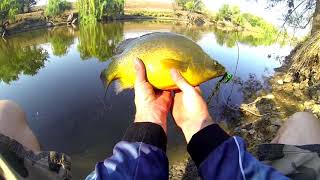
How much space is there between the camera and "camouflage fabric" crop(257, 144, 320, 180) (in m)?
1.78

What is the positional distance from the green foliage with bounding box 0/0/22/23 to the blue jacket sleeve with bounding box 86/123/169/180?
29.9 metres

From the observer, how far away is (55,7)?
3441 centimetres

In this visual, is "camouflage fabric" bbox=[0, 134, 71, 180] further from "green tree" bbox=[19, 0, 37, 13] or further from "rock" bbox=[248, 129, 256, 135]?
"green tree" bbox=[19, 0, 37, 13]

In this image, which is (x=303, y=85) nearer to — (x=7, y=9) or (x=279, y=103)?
(x=279, y=103)

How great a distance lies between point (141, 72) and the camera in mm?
1768

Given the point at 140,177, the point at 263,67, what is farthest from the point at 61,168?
the point at 263,67

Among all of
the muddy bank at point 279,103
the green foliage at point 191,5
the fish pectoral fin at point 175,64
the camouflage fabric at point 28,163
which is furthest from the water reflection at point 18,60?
the green foliage at point 191,5

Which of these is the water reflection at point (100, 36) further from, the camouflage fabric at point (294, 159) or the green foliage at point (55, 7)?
the camouflage fabric at point (294, 159)

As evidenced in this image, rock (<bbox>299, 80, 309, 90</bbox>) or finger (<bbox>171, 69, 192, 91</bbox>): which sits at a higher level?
finger (<bbox>171, 69, 192, 91</bbox>)

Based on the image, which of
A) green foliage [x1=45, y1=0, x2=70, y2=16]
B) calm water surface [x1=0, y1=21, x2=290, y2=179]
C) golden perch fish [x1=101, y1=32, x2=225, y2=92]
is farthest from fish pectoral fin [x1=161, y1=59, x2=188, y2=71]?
green foliage [x1=45, y1=0, x2=70, y2=16]

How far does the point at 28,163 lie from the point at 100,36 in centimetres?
2716

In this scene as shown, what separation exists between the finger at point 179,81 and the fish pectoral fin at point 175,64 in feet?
0.11

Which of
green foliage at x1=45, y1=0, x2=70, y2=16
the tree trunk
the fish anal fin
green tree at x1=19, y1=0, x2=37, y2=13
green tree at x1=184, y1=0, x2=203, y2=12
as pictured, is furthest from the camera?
green tree at x1=184, y1=0, x2=203, y2=12

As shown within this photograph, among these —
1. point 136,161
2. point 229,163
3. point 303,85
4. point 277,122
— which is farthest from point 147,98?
point 303,85
